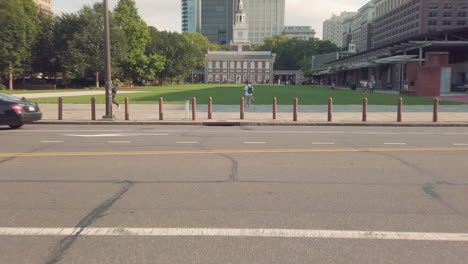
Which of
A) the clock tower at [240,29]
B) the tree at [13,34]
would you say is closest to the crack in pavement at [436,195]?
the tree at [13,34]

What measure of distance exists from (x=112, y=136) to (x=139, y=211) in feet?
27.1

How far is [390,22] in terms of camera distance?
143375mm

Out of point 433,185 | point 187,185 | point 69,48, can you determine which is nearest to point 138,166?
point 187,185

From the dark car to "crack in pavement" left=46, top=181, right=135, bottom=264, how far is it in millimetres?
10274

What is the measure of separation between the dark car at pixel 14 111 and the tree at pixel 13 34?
148ft

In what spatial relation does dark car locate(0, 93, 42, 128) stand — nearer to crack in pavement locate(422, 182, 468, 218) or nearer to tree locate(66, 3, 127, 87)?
crack in pavement locate(422, 182, 468, 218)

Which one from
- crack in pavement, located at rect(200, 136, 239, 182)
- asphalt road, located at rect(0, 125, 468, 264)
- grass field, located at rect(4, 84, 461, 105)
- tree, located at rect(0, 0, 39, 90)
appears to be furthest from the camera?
tree, located at rect(0, 0, 39, 90)

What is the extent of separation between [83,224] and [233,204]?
6.05 ft

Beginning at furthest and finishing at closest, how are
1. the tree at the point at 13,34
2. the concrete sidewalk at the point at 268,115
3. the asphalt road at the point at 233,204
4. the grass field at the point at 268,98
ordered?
the tree at the point at 13,34
the grass field at the point at 268,98
the concrete sidewalk at the point at 268,115
the asphalt road at the point at 233,204

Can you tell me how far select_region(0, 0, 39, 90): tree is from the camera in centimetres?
5478

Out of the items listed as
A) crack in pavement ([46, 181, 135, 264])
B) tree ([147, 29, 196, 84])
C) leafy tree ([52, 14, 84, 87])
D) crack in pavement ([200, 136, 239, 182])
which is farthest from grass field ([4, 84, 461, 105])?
tree ([147, 29, 196, 84])

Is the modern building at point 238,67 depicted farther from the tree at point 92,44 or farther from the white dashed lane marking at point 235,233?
the white dashed lane marking at point 235,233

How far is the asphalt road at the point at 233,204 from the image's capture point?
3.99 metres

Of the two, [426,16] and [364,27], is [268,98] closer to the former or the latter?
[426,16]
